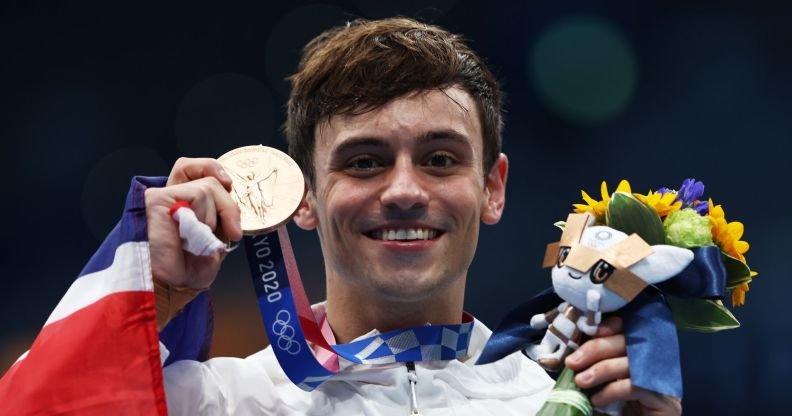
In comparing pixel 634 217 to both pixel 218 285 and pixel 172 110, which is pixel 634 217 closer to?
pixel 218 285

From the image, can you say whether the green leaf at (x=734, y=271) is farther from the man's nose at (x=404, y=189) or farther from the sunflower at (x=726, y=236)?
the man's nose at (x=404, y=189)

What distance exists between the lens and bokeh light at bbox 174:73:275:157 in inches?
171

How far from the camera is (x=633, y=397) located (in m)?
1.59

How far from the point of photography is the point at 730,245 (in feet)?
5.76

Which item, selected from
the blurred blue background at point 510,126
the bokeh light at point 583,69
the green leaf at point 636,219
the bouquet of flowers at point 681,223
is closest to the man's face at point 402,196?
the bouquet of flowers at point 681,223

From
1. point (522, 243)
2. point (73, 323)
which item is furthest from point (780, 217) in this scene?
Result: point (73, 323)

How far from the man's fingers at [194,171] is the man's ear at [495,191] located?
0.77 metres

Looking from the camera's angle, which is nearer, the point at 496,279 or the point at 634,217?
the point at 634,217

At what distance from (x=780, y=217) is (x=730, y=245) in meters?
2.57

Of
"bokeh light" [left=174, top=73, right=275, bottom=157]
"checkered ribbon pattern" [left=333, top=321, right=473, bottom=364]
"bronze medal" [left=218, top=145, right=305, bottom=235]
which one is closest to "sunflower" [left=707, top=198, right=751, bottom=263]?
"checkered ribbon pattern" [left=333, top=321, right=473, bottom=364]

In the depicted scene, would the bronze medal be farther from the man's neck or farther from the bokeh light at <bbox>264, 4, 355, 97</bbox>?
the bokeh light at <bbox>264, 4, 355, 97</bbox>

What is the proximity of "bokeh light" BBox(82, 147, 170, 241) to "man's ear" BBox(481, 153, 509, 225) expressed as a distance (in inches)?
94.5

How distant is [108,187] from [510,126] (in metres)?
2.02

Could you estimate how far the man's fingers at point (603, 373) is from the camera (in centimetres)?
159
